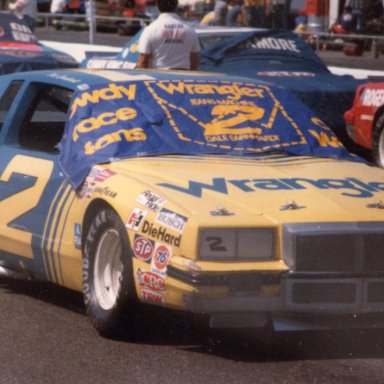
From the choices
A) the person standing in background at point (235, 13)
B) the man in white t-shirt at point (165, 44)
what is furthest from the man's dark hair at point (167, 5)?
the person standing in background at point (235, 13)

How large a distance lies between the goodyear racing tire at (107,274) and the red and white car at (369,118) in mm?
7012

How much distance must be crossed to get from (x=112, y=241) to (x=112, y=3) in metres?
28.3

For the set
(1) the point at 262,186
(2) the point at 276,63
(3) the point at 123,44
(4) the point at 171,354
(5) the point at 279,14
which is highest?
(1) the point at 262,186

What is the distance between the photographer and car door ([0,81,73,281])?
6934mm

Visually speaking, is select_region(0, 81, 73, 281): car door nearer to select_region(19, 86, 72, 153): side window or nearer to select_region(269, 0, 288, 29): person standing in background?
select_region(19, 86, 72, 153): side window

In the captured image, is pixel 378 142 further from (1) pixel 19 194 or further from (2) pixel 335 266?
(2) pixel 335 266

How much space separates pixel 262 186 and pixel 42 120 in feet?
7.32

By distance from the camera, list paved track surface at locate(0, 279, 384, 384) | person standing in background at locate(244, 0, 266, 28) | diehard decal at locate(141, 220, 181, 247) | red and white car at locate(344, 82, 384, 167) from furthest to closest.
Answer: person standing in background at locate(244, 0, 266, 28)
red and white car at locate(344, 82, 384, 167)
diehard decal at locate(141, 220, 181, 247)
paved track surface at locate(0, 279, 384, 384)

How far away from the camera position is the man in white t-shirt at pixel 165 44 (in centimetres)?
1138

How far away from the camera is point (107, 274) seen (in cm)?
637

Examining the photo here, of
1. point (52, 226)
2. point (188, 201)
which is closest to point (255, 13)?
point (52, 226)

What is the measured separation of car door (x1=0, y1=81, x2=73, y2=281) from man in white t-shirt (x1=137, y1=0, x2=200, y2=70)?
339cm

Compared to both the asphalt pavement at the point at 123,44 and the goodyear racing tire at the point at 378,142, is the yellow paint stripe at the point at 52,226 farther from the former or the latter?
the asphalt pavement at the point at 123,44

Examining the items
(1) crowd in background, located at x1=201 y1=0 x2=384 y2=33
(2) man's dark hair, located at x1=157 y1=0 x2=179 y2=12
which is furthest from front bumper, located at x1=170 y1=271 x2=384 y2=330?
(1) crowd in background, located at x1=201 y1=0 x2=384 y2=33
